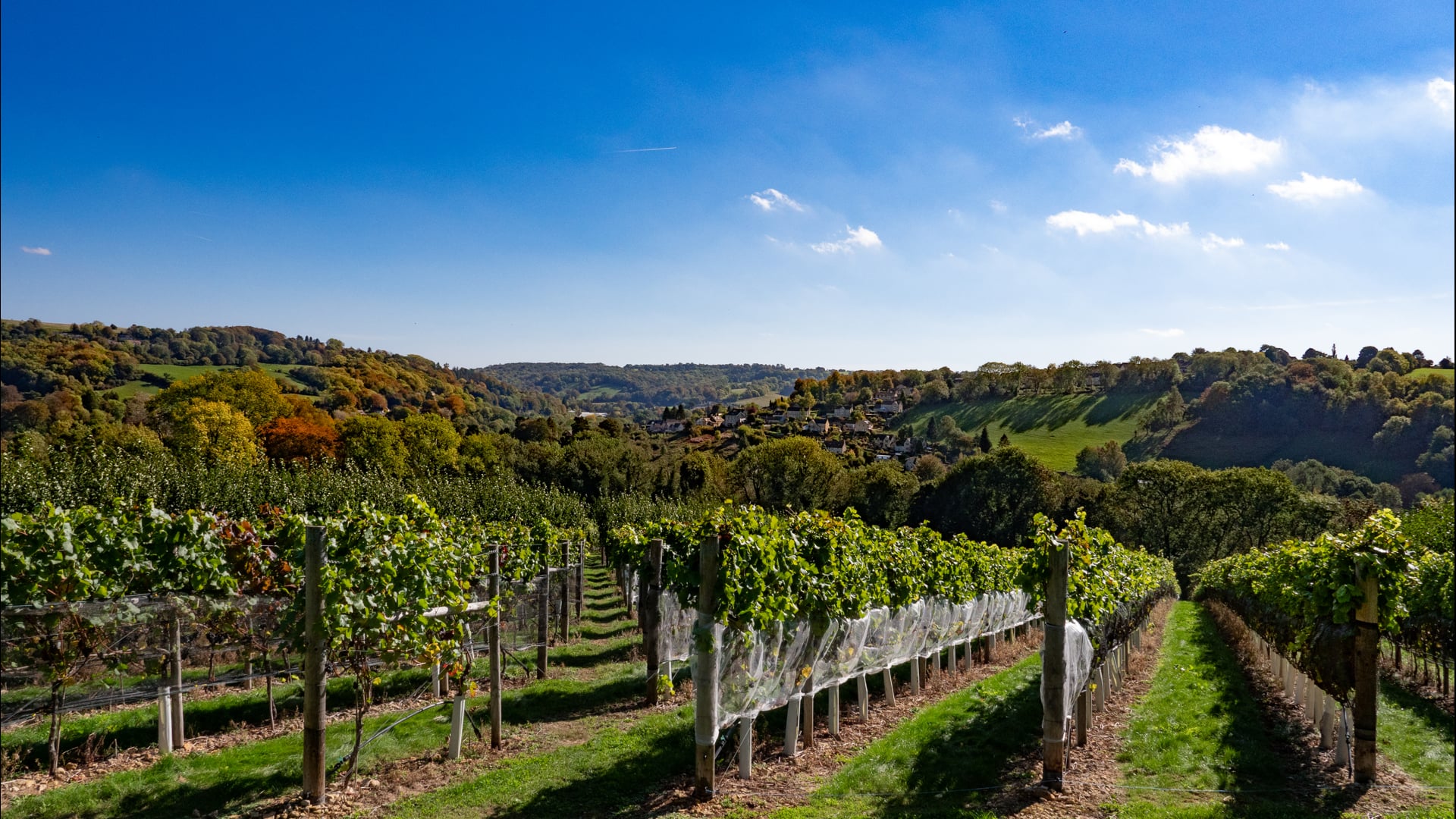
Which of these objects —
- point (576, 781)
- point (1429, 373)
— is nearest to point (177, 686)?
point (576, 781)

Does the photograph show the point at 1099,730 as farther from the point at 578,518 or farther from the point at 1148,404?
the point at 1148,404

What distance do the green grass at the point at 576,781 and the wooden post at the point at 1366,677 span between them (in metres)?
6.66

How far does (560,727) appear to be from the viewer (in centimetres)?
899

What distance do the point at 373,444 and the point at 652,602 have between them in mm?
52089

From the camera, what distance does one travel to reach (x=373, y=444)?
186ft

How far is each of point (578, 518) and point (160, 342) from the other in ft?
367

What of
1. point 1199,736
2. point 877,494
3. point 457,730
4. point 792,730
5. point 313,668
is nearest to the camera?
point 313,668

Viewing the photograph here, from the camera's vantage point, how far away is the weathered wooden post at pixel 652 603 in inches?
439

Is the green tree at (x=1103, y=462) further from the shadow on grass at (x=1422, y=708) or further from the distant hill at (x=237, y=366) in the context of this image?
the distant hill at (x=237, y=366)

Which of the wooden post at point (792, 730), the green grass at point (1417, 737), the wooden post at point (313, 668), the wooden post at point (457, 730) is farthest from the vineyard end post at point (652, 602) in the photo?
the green grass at point (1417, 737)

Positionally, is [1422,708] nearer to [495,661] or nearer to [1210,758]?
[1210,758]

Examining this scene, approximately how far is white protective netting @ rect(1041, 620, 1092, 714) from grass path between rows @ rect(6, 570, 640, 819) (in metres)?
5.99

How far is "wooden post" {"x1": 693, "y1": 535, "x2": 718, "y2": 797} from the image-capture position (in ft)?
21.3

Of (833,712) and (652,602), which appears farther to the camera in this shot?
(652,602)
